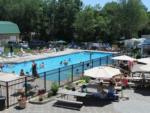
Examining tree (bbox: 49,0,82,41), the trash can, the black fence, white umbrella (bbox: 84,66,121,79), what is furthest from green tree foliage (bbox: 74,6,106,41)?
the trash can

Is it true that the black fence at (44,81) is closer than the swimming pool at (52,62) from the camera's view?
Yes

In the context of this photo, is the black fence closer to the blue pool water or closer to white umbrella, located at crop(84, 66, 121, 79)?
white umbrella, located at crop(84, 66, 121, 79)

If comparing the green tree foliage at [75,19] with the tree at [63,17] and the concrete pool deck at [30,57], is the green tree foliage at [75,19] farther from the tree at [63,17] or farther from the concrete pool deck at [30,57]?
the concrete pool deck at [30,57]

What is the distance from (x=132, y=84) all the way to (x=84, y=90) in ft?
12.4

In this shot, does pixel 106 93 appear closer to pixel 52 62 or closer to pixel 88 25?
pixel 52 62

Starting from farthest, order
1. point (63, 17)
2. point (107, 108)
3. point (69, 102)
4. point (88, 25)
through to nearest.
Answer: point (63, 17)
point (88, 25)
point (69, 102)
point (107, 108)

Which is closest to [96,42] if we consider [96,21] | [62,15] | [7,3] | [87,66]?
[96,21]

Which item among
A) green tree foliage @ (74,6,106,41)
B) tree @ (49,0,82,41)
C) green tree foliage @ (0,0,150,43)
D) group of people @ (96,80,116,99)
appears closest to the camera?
group of people @ (96,80,116,99)

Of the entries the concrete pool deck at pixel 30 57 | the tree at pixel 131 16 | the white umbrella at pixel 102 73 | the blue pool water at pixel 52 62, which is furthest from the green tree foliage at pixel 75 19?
the white umbrella at pixel 102 73

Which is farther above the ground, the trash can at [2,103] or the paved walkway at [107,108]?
the trash can at [2,103]

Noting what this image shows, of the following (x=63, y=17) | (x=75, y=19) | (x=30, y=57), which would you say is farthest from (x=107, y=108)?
(x=63, y=17)

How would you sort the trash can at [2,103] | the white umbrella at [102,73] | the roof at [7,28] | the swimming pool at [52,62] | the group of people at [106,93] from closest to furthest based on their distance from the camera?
the trash can at [2,103] → the white umbrella at [102,73] → the group of people at [106,93] → the swimming pool at [52,62] → the roof at [7,28]

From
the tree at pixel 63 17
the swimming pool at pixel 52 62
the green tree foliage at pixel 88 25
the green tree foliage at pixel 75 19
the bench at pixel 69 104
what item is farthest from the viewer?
the tree at pixel 63 17

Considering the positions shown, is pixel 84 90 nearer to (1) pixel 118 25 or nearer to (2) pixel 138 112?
(2) pixel 138 112
